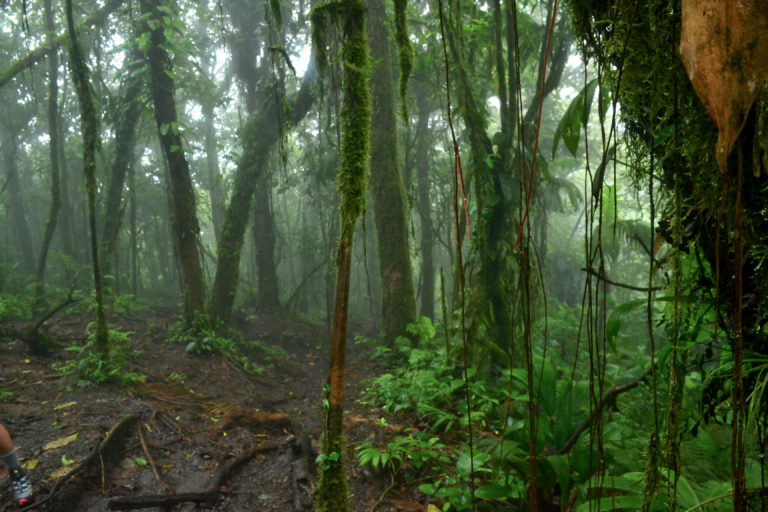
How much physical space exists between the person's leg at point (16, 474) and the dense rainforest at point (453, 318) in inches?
6.2

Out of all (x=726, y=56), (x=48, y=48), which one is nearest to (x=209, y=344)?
(x=48, y=48)

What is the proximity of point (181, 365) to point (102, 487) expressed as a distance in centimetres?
322

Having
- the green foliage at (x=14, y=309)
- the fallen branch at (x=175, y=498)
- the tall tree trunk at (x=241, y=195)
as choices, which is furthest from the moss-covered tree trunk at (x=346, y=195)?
the green foliage at (x=14, y=309)

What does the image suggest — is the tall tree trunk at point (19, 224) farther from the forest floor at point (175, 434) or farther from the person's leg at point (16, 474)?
the person's leg at point (16, 474)

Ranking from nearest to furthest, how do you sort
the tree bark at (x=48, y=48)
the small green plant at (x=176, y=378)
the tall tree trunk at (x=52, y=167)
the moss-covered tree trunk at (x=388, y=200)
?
1. the small green plant at (x=176, y=378)
2. the moss-covered tree trunk at (x=388, y=200)
3. the tall tree trunk at (x=52, y=167)
4. the tree bark at (x=48, y=48)

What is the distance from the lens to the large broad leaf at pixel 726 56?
105 cm

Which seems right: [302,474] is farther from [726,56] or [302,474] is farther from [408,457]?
[726,56]

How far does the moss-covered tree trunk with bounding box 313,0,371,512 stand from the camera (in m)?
2.06

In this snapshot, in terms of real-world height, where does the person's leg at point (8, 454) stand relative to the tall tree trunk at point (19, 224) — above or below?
below

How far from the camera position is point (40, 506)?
321cm

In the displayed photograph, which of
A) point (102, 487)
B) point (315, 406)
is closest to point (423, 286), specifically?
point (315, 406)

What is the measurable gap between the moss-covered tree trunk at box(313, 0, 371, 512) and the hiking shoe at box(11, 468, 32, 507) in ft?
8.54

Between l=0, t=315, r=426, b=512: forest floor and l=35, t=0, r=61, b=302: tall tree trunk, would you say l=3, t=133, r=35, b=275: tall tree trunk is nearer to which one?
l=35, t=0, r=61, b=302: tall tree trunk

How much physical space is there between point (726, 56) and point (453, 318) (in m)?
4.22
